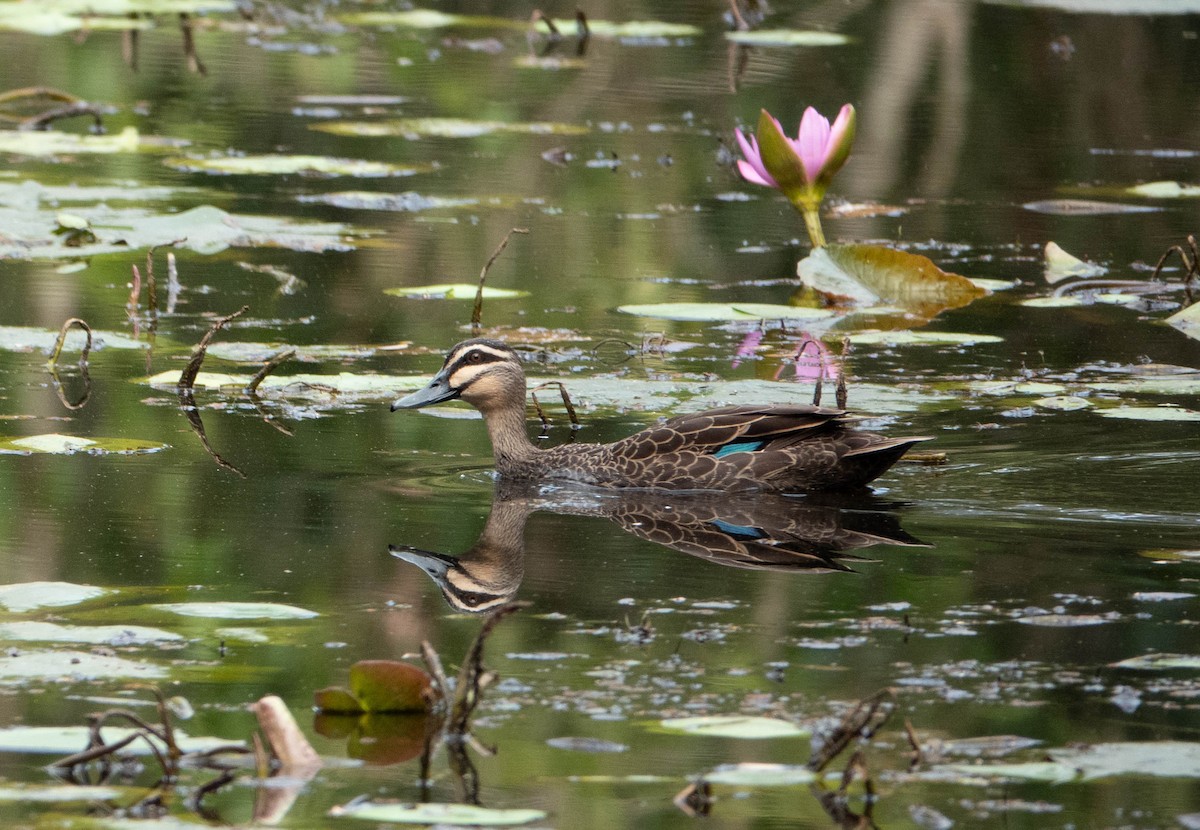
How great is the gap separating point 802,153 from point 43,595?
5.40 metres

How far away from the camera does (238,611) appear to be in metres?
5.63

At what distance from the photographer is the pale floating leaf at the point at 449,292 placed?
1048 cm

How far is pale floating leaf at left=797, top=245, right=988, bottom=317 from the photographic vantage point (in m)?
10.6

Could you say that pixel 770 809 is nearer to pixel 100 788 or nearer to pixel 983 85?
pixel 100 788

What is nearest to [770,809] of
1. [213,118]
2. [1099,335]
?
[1099,335]

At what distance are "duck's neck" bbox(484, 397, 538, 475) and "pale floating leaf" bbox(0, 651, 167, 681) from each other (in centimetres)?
301

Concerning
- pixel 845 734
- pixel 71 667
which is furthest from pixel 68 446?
pixel 845 734

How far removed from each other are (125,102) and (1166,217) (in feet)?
27.7

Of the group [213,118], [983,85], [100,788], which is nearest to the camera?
[100,788]

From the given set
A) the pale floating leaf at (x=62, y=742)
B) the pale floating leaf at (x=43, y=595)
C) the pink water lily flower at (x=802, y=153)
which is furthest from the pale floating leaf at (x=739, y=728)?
the pink water lily flower at (x=802, y=153)

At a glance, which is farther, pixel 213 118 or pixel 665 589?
pixel 213 118

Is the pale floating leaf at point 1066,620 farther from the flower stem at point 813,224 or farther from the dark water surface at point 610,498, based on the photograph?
the flower stem at point 813,224

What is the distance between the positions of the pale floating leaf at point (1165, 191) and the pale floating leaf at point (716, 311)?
15.4 ft

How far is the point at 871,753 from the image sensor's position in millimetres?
4613
